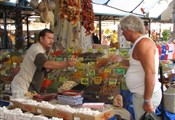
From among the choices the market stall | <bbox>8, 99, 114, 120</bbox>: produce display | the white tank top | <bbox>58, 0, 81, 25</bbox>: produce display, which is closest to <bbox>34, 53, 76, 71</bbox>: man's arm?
the market stall

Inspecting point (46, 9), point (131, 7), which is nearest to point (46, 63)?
point (46, 9)

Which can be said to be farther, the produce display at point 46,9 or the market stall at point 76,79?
the produce display at point 46,9

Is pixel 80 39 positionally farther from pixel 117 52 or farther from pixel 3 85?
pixel 3 85

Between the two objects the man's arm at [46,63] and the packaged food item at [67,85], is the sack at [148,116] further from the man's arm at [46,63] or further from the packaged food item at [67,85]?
the packaged food item at [67,85]

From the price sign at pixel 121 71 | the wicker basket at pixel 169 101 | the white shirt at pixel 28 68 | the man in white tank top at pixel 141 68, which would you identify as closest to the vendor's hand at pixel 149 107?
the man in white tank top at pixel 141 68

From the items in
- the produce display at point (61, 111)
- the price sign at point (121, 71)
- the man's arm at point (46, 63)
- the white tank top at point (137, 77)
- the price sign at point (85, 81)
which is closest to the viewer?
the produce display at point (61, 111)

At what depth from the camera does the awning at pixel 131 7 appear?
1219 centimetres

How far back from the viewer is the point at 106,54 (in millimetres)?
4840

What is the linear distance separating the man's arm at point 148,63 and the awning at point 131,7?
337 inches

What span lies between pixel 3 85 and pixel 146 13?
10.8 meters

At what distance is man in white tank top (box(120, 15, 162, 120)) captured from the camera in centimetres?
283

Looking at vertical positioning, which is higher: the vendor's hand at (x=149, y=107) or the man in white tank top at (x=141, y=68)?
the man in white tank top at (x=141, y=68)

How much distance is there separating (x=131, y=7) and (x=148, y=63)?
12.4 metres

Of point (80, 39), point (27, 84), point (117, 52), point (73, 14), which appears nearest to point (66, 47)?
point (80, 39)
